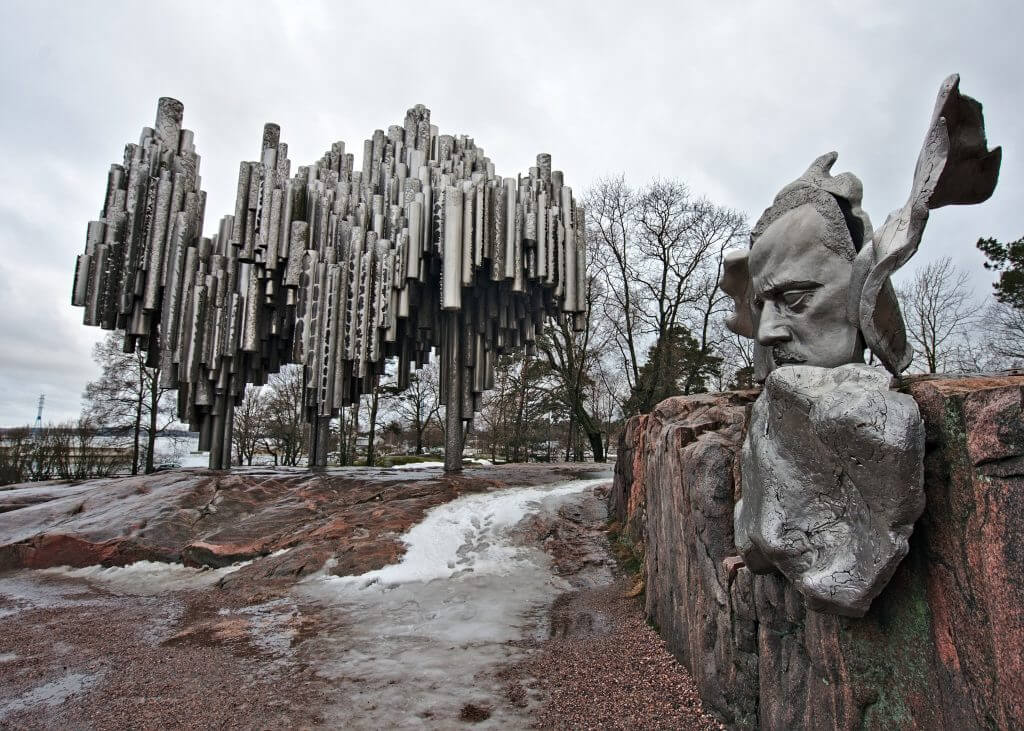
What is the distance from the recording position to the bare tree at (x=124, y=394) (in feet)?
69.4

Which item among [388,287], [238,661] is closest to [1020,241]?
[388,287]

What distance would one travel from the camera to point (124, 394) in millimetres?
21891

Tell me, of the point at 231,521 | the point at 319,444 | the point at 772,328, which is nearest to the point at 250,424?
the point at 319,444

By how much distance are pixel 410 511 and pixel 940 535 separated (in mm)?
6439

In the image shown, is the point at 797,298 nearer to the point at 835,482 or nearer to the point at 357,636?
the point at 835,482

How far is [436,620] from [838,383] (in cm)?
382

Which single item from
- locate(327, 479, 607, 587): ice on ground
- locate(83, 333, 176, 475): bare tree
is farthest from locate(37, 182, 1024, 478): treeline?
locate(327, 479, 607, 587): ice on ground

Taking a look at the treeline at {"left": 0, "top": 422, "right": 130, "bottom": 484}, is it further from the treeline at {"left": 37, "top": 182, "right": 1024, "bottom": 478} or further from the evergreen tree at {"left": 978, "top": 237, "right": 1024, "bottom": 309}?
the evergreen tree at {"left": 978, "top": 237, "right": 1024, "bottom": 309}

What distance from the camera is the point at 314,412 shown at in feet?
40.3

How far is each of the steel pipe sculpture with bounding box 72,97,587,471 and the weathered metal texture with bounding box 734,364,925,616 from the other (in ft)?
24.8

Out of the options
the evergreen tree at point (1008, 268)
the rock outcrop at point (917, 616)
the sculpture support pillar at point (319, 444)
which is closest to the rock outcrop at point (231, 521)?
the sculpture support pillar at point (319, 444)

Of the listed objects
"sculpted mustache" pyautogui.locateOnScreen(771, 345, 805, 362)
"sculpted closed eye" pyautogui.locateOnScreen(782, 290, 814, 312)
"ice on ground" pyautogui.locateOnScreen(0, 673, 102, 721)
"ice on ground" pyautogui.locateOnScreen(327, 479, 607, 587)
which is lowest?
"ice on ground" pyautogui.locateOnScreen(0, 673, 102, 721)

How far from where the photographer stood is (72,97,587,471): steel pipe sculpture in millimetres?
10023

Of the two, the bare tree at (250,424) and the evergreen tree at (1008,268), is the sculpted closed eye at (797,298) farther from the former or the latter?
the bare tree at (250,424)
